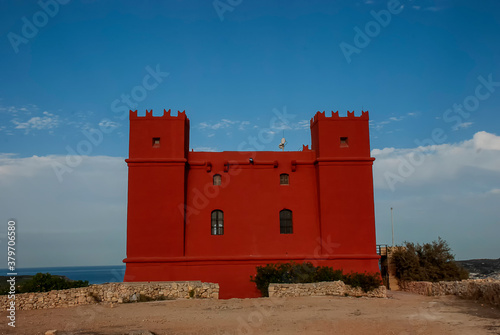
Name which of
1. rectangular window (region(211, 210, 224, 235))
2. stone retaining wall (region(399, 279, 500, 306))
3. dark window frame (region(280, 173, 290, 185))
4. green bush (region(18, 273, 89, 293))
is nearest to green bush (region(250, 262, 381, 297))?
stone retaining wall (region(399, 279, 500, 306))

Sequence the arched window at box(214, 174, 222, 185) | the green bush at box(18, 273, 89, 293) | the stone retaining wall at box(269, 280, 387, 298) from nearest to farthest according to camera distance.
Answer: the green bush at box(18, 273, 89, 293), the stone retaining wall at box(269, 280, 387, 298), the arched window at box(214, 174, 222, 185)

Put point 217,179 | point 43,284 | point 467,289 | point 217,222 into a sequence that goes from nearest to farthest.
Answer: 1. point 467,289
2. point 43,284
3. point 217,222
4. point 217,179

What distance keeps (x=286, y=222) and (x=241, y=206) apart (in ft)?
7.85

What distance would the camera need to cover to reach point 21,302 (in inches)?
594

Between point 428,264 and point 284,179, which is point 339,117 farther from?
point 428,264

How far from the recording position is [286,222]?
904 inches

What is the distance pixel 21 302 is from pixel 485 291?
15.1 meters

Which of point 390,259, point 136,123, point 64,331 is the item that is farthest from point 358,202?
point 64,331

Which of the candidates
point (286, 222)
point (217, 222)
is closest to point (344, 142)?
point (286, 222)

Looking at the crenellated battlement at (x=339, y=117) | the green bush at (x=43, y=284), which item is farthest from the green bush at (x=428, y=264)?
the green bush at (x=43, y=284)

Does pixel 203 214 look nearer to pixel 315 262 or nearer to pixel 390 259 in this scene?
pixel 315 262

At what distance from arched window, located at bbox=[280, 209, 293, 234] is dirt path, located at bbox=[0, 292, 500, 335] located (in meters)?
6.74

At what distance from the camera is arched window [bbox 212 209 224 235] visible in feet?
74.2

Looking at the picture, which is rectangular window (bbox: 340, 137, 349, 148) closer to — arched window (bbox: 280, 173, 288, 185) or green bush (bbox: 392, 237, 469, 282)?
arched window (bbox: 280, 173, 288, 185)
